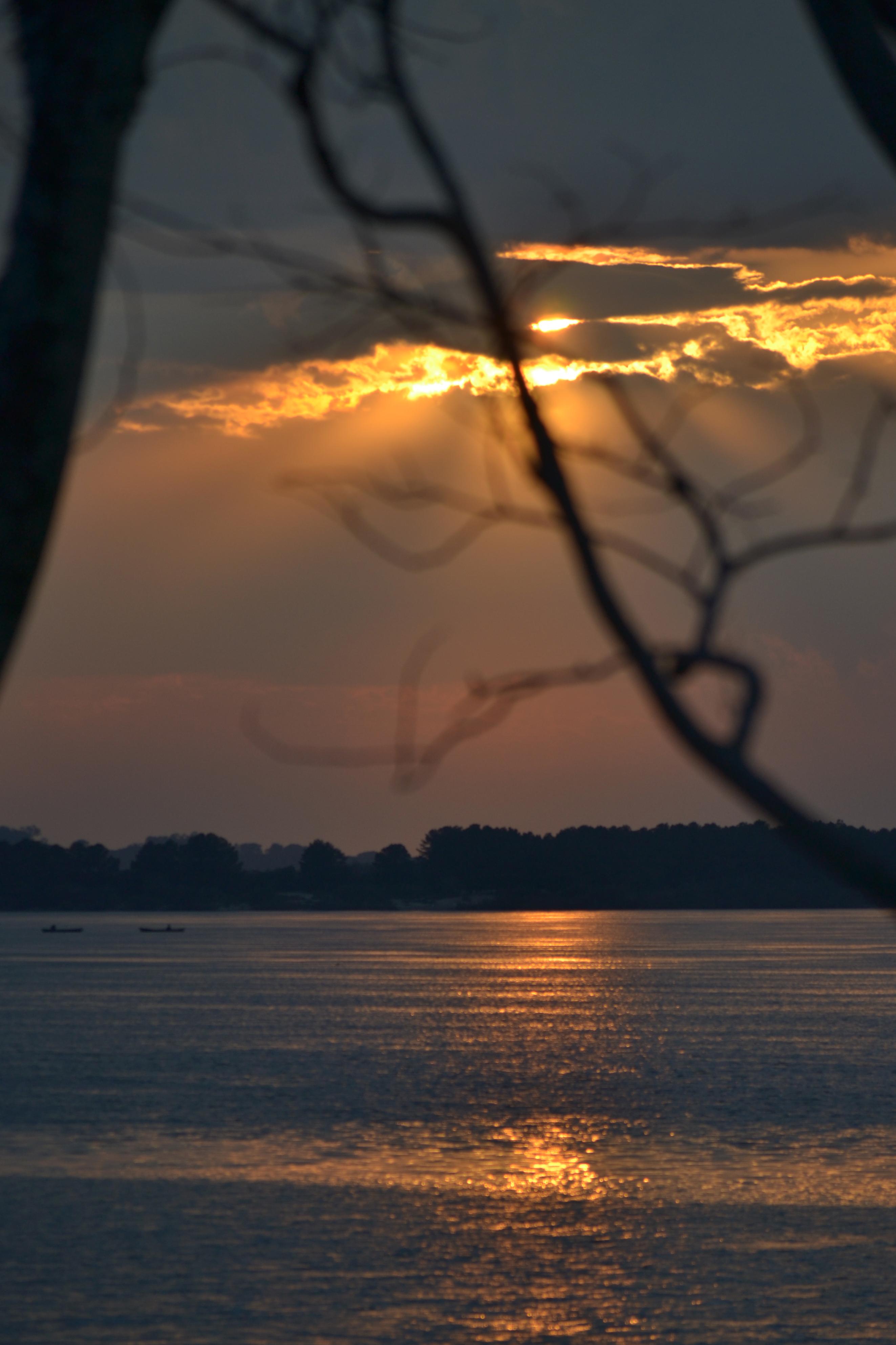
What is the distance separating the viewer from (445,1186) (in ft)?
188

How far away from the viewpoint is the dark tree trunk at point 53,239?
142 inches

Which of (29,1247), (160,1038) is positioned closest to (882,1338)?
(29,1247)

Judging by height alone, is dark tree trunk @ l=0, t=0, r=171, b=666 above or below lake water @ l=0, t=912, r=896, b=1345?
above

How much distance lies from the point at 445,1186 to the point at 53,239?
57604 mm

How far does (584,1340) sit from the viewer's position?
40.8m

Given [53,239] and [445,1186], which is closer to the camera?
[53,239]

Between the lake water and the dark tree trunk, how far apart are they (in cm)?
4117

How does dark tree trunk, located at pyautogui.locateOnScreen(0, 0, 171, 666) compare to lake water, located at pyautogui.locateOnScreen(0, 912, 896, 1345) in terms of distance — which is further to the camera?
lake water, located at pyautogui.locateOnScreen(0, 912, 896, 1345)

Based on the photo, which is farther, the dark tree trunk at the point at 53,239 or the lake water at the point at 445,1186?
the lake water at the point at 445,1186

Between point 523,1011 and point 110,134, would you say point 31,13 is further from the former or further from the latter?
point 523,1011

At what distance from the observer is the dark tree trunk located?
3.61 m

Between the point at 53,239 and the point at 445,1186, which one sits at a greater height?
the point at 53,239

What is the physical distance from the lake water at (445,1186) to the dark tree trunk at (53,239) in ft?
135

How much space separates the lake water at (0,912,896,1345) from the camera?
141 feet
